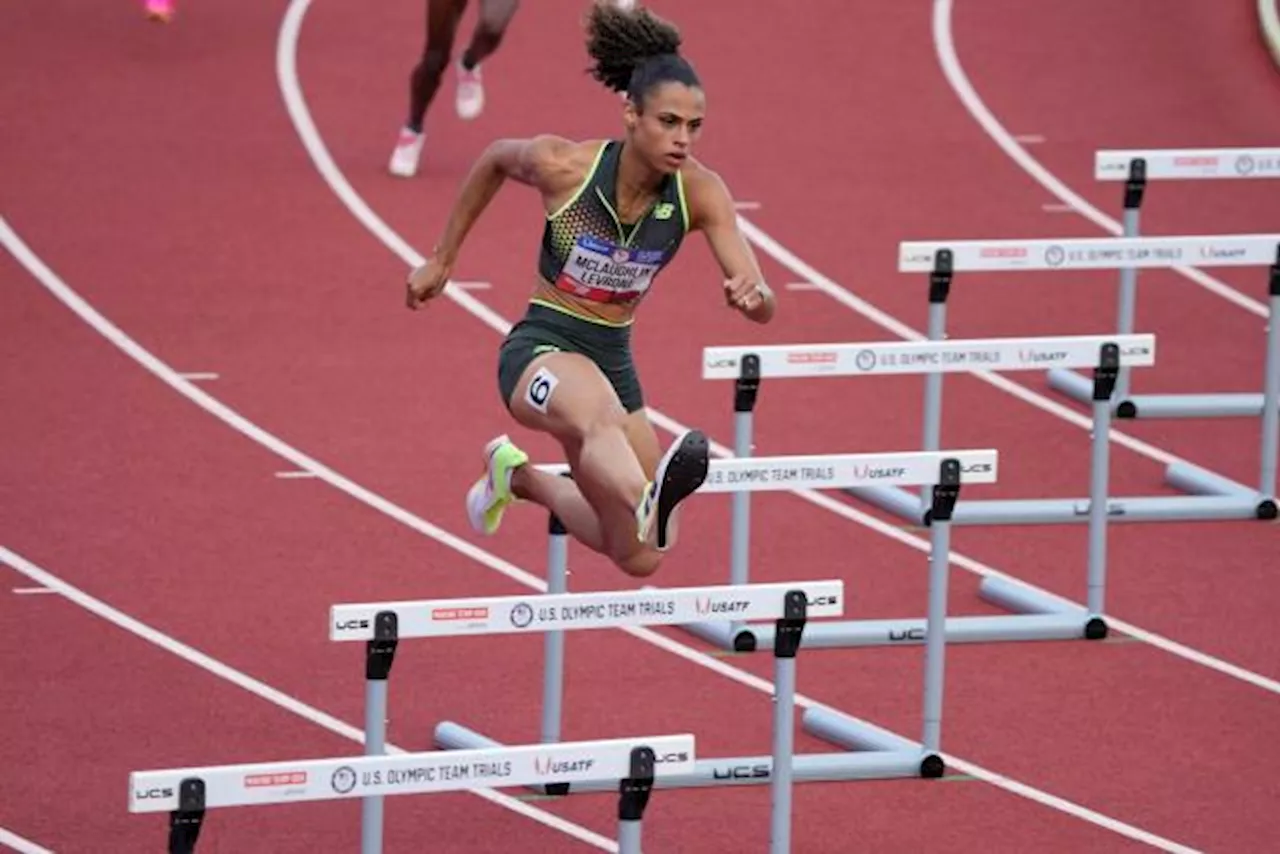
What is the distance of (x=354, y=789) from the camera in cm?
547

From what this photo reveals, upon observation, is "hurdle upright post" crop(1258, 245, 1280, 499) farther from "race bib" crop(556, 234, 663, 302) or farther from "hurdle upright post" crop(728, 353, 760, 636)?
"race bib" crop(556, 234, 663, 302)

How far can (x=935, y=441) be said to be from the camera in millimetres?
8555

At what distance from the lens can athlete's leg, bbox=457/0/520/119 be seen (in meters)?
11.6

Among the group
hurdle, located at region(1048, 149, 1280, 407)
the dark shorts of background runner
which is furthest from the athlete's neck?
hurdle, located at region(1048, 149, 1280, 407)

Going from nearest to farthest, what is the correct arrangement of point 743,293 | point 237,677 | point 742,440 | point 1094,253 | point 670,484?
point 743,293 < point 670,484 < point 237,677 < point 742,440 < point 1094,253

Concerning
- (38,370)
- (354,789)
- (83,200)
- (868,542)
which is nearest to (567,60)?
(83,200)

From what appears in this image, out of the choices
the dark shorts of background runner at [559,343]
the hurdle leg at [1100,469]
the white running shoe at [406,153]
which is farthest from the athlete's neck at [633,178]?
the white running shoe at [406,153]

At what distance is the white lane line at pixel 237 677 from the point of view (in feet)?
22.9

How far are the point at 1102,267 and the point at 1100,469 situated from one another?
3.37 feet

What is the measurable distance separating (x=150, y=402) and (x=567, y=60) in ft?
13.3

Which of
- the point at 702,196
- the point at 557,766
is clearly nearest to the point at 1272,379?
the point at 702,196

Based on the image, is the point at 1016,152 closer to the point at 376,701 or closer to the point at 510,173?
the point at 510,173

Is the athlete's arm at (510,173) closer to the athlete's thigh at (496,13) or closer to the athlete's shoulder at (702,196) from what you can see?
the athlete's shoulder at (702,196)

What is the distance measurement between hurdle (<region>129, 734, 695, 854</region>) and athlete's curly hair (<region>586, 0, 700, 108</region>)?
176cm
